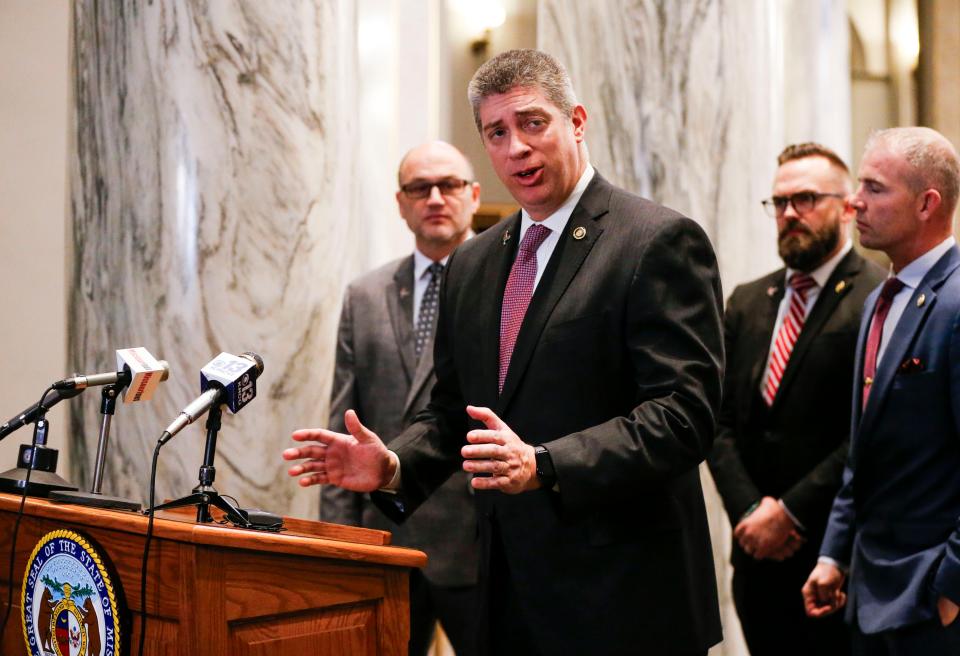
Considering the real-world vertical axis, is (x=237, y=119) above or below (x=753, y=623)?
above

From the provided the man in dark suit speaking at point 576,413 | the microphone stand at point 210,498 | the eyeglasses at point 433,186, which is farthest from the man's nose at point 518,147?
the eyeglasses at point 433,186

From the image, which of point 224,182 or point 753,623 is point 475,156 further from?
point 753,623

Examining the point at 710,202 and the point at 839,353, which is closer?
the point at 839,353

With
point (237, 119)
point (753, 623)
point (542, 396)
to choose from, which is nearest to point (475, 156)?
point (237, 119)

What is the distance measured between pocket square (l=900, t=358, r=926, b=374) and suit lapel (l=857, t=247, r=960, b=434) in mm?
14

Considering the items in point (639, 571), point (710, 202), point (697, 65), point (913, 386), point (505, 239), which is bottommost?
point (639, 571)

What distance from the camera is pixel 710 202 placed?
14.0ft

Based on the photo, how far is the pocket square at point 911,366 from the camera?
304cm

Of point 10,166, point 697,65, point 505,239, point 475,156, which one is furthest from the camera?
point 475,156

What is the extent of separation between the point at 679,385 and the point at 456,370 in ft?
2.27

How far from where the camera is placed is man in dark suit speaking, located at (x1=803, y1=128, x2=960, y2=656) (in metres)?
2.93

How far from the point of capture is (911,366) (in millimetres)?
3061

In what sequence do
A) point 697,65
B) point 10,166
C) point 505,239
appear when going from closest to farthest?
point 505,239 < point 697,65 < point 10,166

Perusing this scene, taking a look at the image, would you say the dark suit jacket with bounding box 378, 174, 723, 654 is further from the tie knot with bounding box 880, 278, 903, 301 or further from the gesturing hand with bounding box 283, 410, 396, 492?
the tie knot with bounding box 880, 278, 903, 301
